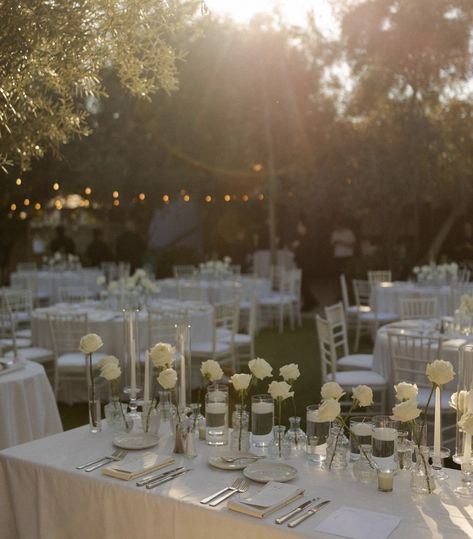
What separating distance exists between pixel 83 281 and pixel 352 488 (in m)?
11.8

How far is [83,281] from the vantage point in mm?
13891

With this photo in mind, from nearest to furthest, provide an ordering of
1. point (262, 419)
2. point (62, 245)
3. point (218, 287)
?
point (262, 419)
point (218, 287)
point (62, 245)

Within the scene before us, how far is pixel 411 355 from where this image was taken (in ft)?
19.2

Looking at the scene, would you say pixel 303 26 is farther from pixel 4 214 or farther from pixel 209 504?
pixel 209 504

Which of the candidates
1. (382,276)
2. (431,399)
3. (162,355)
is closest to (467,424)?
(162,355)

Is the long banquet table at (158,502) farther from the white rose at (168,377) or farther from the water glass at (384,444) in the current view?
the white rose at (168,377)

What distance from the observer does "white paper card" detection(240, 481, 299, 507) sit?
2352mm

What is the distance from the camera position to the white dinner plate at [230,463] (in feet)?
8.96

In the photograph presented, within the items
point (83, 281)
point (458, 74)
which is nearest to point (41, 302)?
point (83, 281)

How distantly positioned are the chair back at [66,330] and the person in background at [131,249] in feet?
35.2

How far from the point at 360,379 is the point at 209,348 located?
6.26 ft

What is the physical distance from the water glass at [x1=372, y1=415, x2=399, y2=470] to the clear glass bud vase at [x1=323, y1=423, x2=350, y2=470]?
0.13 metres

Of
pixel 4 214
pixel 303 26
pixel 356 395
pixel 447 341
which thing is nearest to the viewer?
pixel 356 395

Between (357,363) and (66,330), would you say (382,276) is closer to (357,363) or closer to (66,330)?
(357,363)
